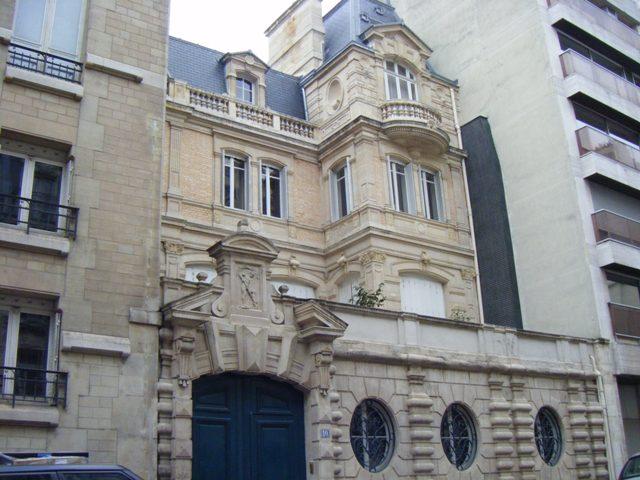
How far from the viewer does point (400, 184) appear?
2452 cm

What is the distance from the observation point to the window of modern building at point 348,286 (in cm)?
2297

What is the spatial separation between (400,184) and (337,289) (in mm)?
4074

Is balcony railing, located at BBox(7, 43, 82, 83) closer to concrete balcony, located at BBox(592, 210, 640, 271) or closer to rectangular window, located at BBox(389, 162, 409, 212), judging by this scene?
rectangular window, located at BBox(389, 162, 409, 212)

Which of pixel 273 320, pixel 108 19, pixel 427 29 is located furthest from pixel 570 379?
pixel 427 29

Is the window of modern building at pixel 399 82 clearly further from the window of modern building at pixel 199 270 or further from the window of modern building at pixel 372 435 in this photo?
the window of modern building at pixel 372 435

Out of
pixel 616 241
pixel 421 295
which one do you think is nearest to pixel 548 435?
pixel 421 295

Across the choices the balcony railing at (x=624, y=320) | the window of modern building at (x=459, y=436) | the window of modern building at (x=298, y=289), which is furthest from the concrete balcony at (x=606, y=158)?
the window of modern building at (x=459, y=436)

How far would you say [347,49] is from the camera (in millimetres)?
24672

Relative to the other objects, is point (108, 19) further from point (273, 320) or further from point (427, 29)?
point (427, 29)

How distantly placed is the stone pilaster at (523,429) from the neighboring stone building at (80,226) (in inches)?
343

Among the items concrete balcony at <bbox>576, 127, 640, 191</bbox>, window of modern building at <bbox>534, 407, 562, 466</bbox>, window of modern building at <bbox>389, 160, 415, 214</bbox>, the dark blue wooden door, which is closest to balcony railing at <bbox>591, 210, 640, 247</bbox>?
concrete balcony at <bbox>576, 127, 640, 191</bbox>

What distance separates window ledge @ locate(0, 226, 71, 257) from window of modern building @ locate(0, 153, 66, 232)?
268 mm

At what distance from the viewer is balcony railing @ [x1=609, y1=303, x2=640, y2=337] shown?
70.6 ft

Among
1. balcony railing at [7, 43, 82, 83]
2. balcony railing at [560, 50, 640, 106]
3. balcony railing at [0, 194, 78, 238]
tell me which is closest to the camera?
balcony railing at [0, 194, 78, 238]
